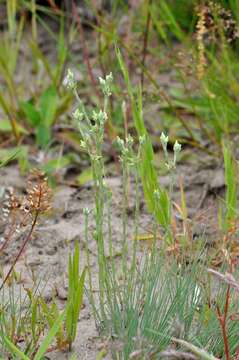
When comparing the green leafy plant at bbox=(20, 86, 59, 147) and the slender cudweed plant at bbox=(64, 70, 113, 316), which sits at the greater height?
the slender cudweed plant at bbox=(64, 70, 113, 316)

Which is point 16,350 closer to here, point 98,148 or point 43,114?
point 98,148

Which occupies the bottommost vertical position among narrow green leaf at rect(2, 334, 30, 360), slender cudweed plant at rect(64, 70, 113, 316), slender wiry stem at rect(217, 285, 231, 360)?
narrow green leaf at rect(2, 334, 30, 360)

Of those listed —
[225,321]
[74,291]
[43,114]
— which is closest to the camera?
[225,321]

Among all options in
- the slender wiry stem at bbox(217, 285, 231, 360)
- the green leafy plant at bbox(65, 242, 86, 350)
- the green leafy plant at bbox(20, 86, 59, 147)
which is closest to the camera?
the slender wiry stem at bbox(217, 285, 231, 360)

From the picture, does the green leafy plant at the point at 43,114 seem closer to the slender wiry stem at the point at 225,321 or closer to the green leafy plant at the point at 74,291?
the green leafy plant at the point at 74,291

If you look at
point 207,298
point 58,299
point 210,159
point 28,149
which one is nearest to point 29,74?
point 28,149

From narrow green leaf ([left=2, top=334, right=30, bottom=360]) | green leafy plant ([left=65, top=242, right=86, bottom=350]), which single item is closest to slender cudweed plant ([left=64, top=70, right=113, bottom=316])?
green leafy plant ([left=65, top=242, right=86, bottom=350])

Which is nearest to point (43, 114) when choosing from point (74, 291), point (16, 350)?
point (74, 291)

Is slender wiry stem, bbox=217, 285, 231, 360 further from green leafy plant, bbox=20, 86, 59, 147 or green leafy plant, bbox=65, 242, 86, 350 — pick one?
green leafy plant, bbox=20, 86, 59, 147

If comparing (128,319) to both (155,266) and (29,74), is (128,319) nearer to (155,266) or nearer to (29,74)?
(155,266)

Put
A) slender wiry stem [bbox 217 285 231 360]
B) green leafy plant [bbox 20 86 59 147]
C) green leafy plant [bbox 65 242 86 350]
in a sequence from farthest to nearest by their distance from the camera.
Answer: green leafy plant [bbox 20 86 59 147], green leafy plant [bbox 65 242 86 350], slender wiry stem [bbox 217 285 231 360]

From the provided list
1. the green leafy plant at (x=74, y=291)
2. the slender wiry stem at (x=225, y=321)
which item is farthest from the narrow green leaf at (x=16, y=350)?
the slender wiry stem at (x=225, y=321)

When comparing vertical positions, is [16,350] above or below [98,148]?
below
